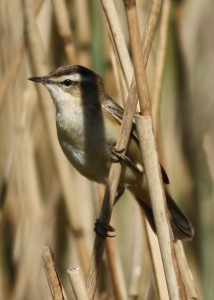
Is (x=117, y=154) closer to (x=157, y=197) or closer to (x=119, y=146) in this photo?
(x=119, y=146)

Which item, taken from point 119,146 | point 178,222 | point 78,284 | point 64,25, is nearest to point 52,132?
point 64,25

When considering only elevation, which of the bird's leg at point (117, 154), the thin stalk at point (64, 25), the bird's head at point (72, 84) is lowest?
the bird's leg at point (117, 154)

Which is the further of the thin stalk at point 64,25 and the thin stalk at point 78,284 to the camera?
the thin stalk at point 64,25

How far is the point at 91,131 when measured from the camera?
2309 millimetres

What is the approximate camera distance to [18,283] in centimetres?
274

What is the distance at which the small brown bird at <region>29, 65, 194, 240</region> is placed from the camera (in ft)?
7.53

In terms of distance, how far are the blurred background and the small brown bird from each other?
0.21 feet

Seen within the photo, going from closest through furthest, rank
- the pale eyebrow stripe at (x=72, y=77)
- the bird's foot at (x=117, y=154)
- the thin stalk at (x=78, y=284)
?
the thin stalk at (x=78, y=284) < the bird's foot at (x=117, y=154) < the pale eyebrow stripe at (x=72, y=77)

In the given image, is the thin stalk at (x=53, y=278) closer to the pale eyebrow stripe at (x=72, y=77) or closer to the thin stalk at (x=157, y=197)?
the thin stalk at (x=157, y=197)

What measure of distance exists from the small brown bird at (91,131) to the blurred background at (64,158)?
0.21 ft

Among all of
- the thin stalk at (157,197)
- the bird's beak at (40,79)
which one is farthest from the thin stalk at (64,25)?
the thin stalk at (157,197)

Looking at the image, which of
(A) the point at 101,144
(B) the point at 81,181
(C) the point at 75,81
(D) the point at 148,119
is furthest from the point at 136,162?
(D) the point at 148,119

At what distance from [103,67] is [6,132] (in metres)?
0.49

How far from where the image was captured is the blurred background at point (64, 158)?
2.39 meters
